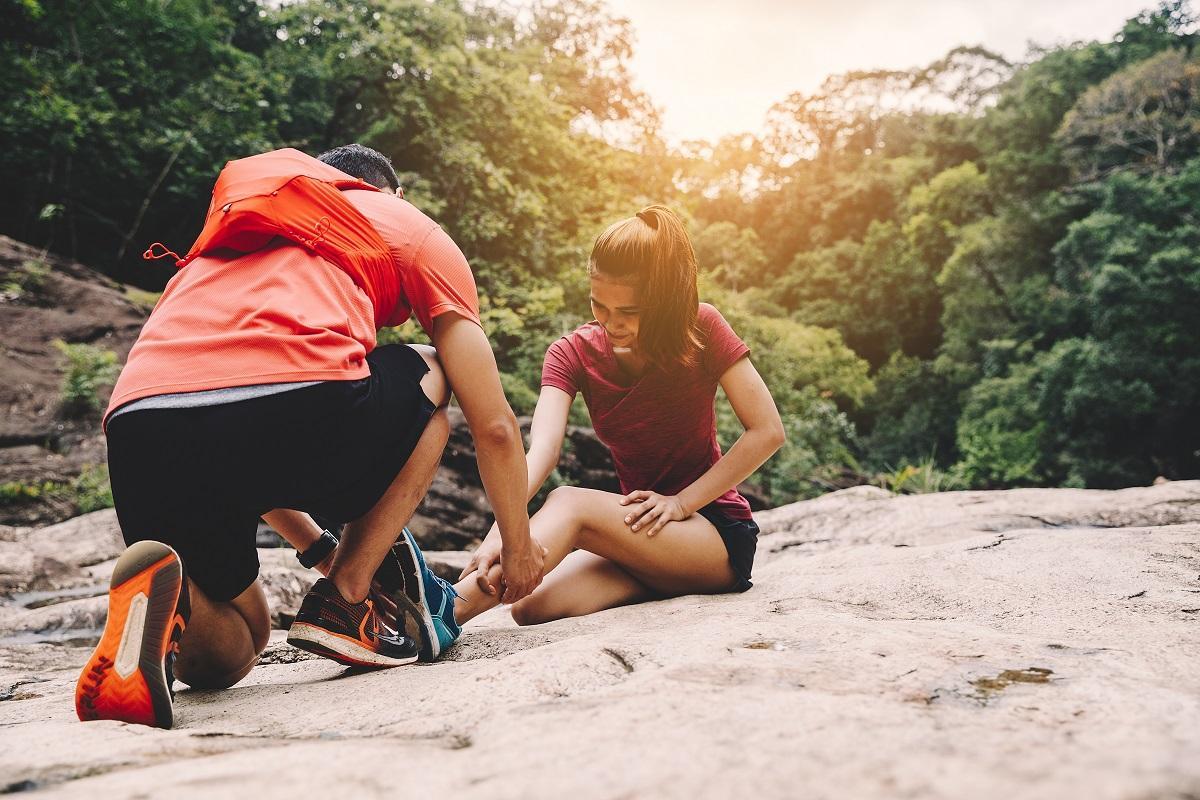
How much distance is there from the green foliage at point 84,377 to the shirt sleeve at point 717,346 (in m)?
7.52

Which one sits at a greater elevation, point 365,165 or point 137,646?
point 365,165

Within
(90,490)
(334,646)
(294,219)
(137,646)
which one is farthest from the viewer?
(90,490)

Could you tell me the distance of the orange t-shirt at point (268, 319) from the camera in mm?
1391

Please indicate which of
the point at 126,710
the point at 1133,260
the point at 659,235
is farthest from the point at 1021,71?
the point at 126,710

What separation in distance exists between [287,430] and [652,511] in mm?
1200

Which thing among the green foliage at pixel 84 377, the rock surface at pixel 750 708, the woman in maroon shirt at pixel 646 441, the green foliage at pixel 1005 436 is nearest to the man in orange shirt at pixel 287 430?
the rock surface at pixel 750 708

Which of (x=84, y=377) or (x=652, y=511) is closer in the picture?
(x=652, y=511)

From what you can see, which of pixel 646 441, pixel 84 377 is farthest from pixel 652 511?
pixel 84 377

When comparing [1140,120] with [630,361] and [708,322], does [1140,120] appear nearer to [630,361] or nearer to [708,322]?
[708,322]

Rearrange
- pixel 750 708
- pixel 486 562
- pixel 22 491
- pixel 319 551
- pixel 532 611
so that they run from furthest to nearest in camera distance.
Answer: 1. pixel 22 491
2. pixel 532 611
3. pixel 486 562
4. pixel 319 551
5. pixel 750 708

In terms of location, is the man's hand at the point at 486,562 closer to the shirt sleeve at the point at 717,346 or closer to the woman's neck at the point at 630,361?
the woman's neck at the point at 630,361

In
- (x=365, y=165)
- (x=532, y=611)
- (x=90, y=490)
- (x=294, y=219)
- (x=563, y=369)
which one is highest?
(x=365, y=165)

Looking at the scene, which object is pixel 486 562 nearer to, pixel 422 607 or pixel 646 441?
pixel 422 607

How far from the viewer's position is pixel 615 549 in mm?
2365
